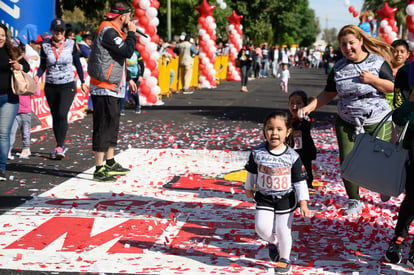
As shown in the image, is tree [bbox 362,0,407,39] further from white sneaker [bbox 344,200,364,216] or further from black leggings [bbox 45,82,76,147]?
white sneaker [bbox 344,200,364,216]

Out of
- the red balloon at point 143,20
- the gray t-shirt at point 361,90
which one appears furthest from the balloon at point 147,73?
the gray t-shirt at point 361,90

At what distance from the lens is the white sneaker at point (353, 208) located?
6.73 meters

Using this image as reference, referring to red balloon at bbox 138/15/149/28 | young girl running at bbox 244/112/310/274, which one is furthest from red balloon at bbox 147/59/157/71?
young girl running at bbox 244/112/310/274

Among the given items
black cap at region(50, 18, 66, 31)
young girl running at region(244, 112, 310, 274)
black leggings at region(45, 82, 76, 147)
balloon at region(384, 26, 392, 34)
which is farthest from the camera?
balloon at region(384, 26, 392, 34)

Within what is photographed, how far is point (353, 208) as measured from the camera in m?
6.75

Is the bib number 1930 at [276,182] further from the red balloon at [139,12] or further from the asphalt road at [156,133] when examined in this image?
the red balloon at [139,12]

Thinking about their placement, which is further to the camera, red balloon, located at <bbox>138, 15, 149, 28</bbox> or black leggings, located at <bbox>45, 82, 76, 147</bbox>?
red balloon, located at <bbox>138, 15, 149, 28</bbox>

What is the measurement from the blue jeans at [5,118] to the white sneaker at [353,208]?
441 cm

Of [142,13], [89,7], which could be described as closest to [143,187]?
[142,13]

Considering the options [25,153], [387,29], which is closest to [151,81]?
[25,153]

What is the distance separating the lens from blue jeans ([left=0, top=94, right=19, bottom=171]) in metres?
8.09

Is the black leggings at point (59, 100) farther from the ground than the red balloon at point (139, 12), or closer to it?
closer to it

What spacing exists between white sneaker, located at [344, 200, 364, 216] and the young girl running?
1927 millimetres

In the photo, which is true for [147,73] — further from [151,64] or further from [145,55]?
[145,55]
